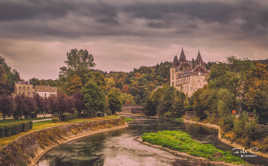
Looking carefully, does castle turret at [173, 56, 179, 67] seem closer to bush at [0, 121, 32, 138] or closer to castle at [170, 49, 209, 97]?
castle at [170, 49, 209, 97]

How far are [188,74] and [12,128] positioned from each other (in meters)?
131

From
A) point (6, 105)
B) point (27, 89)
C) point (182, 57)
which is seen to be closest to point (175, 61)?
point (182, 57)

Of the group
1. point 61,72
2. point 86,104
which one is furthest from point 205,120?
point 61,72

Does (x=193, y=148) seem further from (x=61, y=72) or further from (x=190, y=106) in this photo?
(x=61, y=72)

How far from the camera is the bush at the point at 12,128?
39841mm

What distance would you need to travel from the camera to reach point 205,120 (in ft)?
306

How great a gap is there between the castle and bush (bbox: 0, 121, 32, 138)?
105 metres

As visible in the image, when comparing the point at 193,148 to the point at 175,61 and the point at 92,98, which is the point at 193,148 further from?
the point at 175,61

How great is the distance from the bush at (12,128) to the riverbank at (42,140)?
6.69 ft

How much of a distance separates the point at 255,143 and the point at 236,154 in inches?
210

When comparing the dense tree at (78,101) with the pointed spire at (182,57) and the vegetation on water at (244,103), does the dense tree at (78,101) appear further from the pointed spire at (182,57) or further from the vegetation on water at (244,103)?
the pointed spire at (182,57)
